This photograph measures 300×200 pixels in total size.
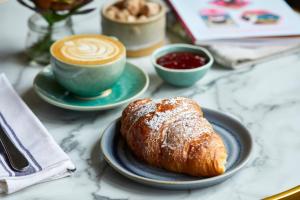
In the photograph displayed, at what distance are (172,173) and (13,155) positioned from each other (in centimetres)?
26

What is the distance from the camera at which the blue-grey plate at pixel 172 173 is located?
917 mm

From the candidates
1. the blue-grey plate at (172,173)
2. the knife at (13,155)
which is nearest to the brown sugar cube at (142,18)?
the blue-grey plate at (172,173)

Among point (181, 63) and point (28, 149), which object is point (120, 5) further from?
point (28, 149)

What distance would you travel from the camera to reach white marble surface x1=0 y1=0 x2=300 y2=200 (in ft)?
3.09

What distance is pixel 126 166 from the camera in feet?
3.19

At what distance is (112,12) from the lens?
4.55 feet

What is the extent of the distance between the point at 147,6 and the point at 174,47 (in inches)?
5.0

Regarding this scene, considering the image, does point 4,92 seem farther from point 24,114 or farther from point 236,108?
point 236,108

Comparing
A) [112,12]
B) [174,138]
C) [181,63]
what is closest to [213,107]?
[181,63]

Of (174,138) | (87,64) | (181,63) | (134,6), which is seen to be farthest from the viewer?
(134,6)

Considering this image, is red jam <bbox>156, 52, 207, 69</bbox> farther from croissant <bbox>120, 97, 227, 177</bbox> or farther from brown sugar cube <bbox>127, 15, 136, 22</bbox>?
croissant <bbox>120, 97, 227, 177</bbox>

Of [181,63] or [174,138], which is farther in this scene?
[181,63]

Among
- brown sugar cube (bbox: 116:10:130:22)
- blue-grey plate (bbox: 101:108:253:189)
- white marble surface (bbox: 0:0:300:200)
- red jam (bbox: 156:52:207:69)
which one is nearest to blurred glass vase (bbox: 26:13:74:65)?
white marble surface (bbox: 0:0:300:200)

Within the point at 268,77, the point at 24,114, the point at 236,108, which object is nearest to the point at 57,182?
the point at 24,114
